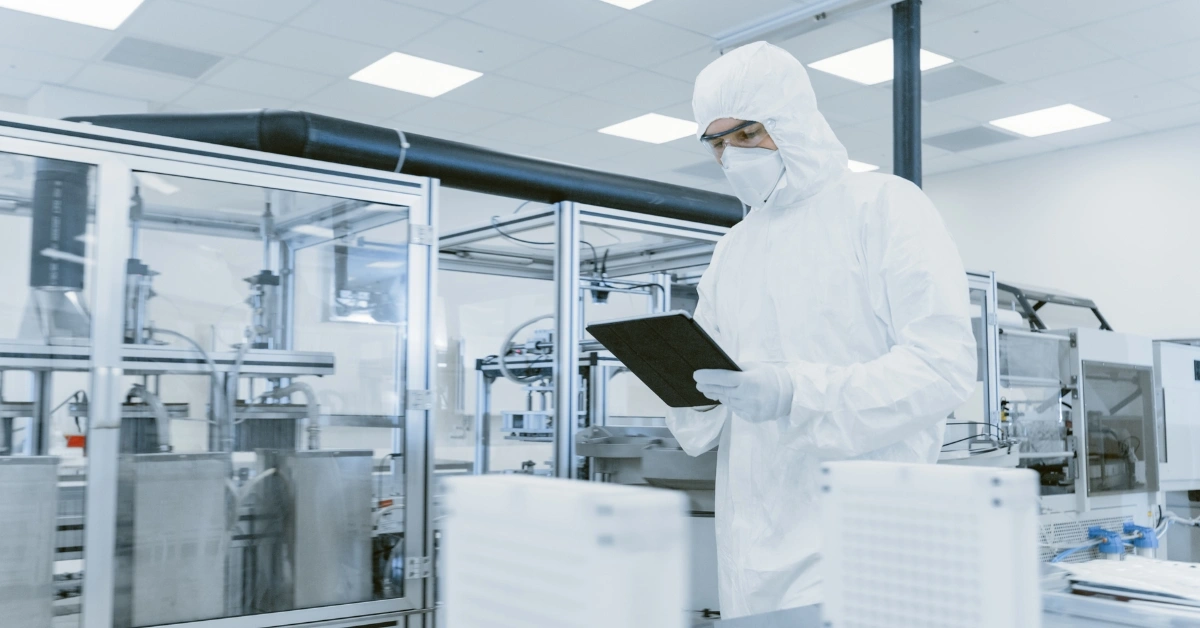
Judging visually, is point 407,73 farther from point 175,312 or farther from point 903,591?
point 903,591

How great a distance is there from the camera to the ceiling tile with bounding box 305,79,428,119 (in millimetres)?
5215

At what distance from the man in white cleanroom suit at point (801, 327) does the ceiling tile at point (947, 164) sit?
5.69 m

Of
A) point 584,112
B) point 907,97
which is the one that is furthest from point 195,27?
point 907,97

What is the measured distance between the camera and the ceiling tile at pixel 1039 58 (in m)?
4.62

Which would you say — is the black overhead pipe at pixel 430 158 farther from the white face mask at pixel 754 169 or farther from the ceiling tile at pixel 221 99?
the ceiling tile at pixel 221 99

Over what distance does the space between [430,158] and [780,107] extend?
1.28m

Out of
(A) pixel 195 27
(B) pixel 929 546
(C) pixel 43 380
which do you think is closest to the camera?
(B) pixel 929 546

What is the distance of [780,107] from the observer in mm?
1411

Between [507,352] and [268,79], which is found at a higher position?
[268,79]

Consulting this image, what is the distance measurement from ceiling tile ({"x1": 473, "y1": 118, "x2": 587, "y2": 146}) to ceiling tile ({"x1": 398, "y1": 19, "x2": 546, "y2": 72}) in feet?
3.20

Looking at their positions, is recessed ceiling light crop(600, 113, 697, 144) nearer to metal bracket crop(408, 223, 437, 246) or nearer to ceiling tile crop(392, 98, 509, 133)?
ceiling tile crop(392, 98, 509, 133)

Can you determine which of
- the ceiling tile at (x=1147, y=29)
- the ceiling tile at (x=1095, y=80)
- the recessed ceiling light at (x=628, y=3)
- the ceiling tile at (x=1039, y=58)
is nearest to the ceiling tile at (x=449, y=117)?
the recessed ceiling light at (x=628, y=3)

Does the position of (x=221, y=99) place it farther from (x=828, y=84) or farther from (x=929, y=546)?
(x=929, y=546)

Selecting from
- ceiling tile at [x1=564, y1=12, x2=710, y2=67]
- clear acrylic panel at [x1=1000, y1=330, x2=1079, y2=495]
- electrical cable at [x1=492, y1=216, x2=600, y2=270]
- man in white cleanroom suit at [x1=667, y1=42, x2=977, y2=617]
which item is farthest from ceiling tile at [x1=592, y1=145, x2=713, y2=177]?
man in white cleanroom suit at [x1=667, y1=42, x2=977, y2=617]
